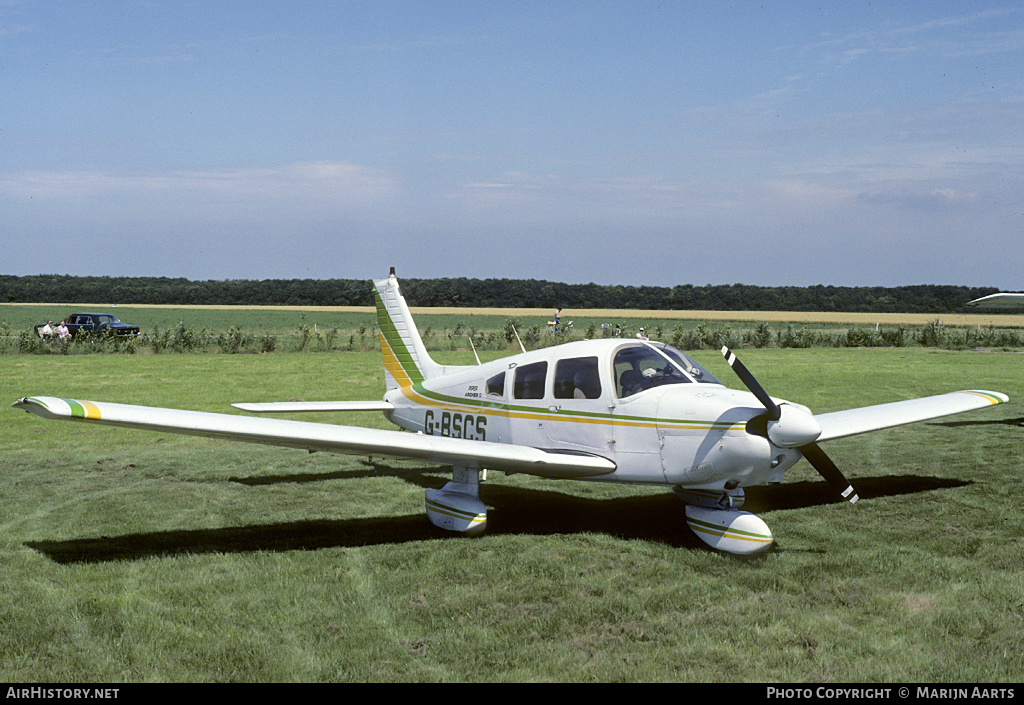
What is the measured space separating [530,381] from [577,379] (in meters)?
0.67

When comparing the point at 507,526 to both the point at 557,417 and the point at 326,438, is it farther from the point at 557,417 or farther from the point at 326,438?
the point at 326,438

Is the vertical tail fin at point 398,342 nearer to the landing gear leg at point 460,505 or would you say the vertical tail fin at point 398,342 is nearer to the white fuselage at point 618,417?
the white fuselage at point 618,417

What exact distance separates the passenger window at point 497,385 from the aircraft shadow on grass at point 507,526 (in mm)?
1476

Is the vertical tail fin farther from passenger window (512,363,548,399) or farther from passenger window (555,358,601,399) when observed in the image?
passenger window (555,358,601,399)

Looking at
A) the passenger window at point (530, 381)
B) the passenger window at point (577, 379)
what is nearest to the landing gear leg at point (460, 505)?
the passenger window at point (530, 381)

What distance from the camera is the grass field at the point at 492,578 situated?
17.0ft

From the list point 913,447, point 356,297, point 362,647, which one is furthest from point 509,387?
point 356,297

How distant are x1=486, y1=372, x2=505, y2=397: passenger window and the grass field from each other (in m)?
1.49

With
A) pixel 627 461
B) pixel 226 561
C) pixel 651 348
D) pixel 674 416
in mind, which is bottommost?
pixel 226 561

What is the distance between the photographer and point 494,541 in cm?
803

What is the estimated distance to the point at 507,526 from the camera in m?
8.78

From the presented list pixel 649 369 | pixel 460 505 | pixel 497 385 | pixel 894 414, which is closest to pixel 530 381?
pixel 497 385
